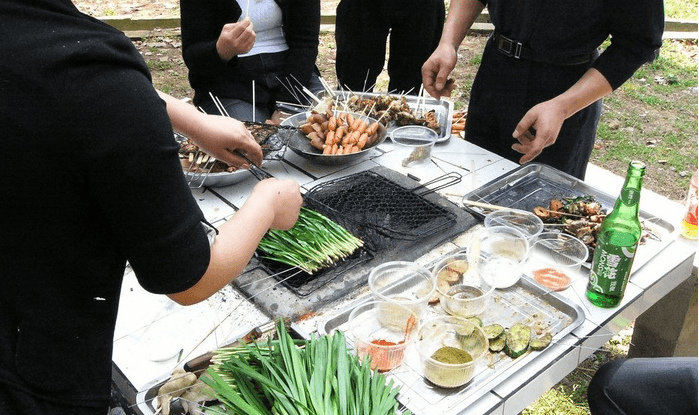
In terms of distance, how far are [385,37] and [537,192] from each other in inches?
112

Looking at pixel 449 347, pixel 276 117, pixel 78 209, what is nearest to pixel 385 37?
pixel 276 117

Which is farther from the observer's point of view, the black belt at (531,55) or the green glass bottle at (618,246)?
the black belt at (531,55)

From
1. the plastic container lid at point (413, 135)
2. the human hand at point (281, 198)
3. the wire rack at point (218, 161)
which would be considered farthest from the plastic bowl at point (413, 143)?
the human hand at point (281, 198)

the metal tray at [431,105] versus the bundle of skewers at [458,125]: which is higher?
the metal tray at [431,105]

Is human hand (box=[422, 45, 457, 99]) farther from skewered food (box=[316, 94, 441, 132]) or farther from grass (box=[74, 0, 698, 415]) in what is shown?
grass (box=[74, 0, 698, 415])

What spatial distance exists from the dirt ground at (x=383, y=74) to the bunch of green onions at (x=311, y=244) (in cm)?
363

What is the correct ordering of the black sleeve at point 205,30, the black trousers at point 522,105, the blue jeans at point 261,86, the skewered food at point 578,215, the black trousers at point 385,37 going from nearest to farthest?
the skewered food at point 578,215 < the black trousers at point 522,105 < the black sleeve at point 205,30 < the blue jeans at point 261,86 < the black trousers at point 385,37

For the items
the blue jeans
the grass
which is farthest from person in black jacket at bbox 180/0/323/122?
the grass

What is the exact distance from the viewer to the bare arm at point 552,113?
263 centimetres

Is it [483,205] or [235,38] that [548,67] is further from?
[235,38]

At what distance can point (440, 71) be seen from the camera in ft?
10.0

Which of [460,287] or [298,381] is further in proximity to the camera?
[460,287]

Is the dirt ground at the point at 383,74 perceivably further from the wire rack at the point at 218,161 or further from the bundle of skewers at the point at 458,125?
the wire rack at the point at 218,161

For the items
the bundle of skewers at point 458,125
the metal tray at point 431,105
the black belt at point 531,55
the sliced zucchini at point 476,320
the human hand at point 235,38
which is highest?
the black belt at point 531,55
